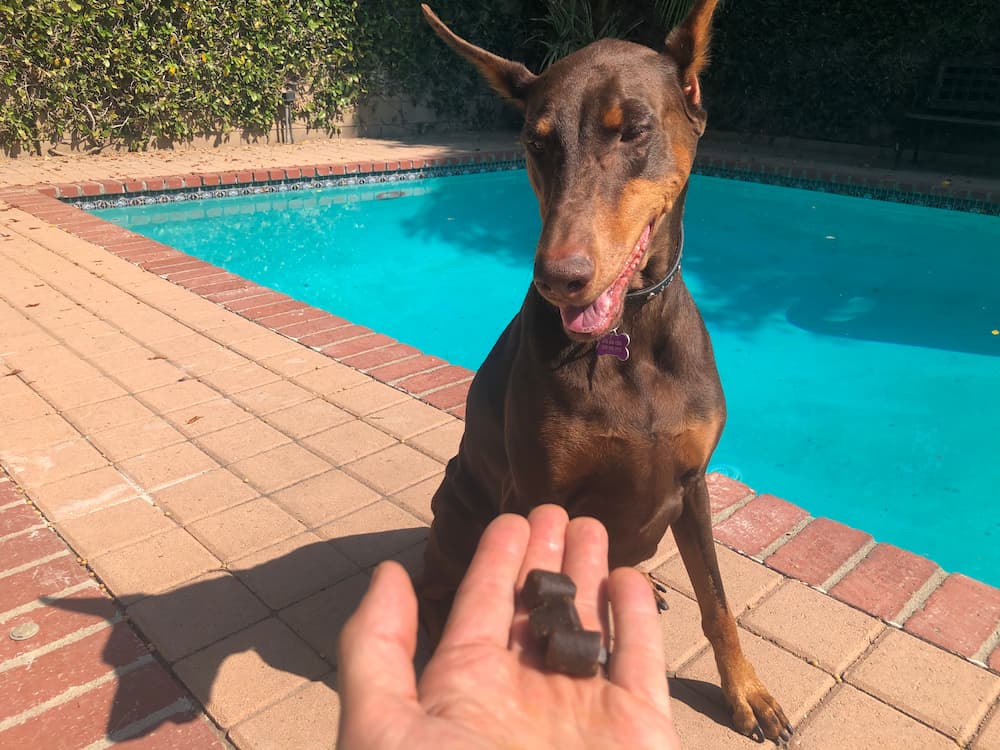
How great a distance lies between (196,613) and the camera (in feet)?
7.72

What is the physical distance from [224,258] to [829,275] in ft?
20.9

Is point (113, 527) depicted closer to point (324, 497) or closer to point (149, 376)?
point (324, 497)

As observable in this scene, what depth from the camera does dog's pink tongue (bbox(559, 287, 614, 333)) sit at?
1.77m

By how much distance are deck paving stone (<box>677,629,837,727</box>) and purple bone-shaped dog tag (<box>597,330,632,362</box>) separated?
37.6 inches

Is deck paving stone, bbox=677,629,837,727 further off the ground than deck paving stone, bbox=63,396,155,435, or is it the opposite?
deck paving stone, bbox=677,629,837,727

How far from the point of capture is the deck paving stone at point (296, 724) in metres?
1.92

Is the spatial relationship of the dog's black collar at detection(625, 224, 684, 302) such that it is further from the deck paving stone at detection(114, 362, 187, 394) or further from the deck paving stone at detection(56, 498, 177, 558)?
the deck paving stone at detection(114, 362, 187, 394)

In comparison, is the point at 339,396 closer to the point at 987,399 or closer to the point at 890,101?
the point at 987,399

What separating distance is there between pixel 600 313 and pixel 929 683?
141 centimetres

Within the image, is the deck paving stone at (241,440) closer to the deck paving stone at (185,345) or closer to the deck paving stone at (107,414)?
the deck paving stone at (107,414)

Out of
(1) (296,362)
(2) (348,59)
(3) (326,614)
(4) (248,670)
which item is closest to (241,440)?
(1) (296,362)

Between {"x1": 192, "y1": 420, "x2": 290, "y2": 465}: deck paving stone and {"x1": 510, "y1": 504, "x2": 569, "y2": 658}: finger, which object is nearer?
{"x1": 510, "y1": 504, "x2": 569, "y2": 658}: finger

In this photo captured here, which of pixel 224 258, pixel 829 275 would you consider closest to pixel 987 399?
pixel 829 275

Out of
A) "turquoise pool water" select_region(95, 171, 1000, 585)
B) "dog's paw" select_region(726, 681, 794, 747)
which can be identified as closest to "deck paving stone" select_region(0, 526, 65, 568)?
"dog's paw" select_region(726, 681, 794, 747)
